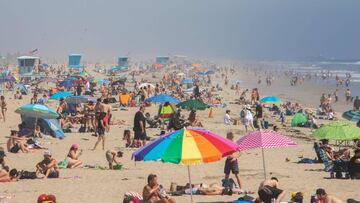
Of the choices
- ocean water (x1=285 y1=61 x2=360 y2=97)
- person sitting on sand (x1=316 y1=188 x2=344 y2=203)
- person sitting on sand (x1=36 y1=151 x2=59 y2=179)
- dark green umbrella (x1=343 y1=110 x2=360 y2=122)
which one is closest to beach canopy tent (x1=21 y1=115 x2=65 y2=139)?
person sitting on sand (x1=36 y1=151 x2=59 y2=179)

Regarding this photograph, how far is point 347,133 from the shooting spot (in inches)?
516

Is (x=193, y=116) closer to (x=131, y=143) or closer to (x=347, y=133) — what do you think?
(x=131, y=143)

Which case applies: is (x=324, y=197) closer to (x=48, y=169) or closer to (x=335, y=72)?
(x=48, y=169)

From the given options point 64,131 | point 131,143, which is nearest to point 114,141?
point 131,143

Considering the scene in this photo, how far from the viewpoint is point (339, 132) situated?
1315 cm

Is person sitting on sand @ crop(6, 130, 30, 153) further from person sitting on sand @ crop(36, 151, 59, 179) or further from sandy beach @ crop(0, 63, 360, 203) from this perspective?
person sitting on sand @ crop(36, 151, 59, 179)

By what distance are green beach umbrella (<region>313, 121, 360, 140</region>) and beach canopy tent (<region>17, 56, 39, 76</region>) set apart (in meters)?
33.9

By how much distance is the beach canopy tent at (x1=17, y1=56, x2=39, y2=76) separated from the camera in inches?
1711

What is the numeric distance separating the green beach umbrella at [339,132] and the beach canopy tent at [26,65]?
33909mm

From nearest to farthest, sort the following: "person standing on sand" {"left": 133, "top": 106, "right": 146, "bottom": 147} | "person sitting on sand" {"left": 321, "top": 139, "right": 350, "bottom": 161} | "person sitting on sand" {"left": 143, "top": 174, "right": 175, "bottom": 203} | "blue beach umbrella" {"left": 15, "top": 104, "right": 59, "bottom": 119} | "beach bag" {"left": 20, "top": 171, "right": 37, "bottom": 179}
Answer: "person sitting on sand" {"left": 143, "top": 174, "right": 175, "bottom": 203}
"beach bag" {"left": 20, "top": 171, "right": 37, "bottom": 179}
"person sitting on sand" {"left": 321, "top": 139, "right": 350, "bottom": 161}
"person standing on sand" {"left": 133, "top": 106, "right": 146, "bottom": 147}
"blue beach umbrella" {"left": 15, "top": 104, "right": 59, "bottom": 119}

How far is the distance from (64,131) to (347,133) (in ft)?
35.7

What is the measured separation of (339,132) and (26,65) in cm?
3556

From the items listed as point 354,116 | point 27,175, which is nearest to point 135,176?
point 27,175

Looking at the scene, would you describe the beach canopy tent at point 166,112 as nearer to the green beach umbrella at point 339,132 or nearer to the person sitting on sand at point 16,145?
the person sitting on sand at point 16,145
